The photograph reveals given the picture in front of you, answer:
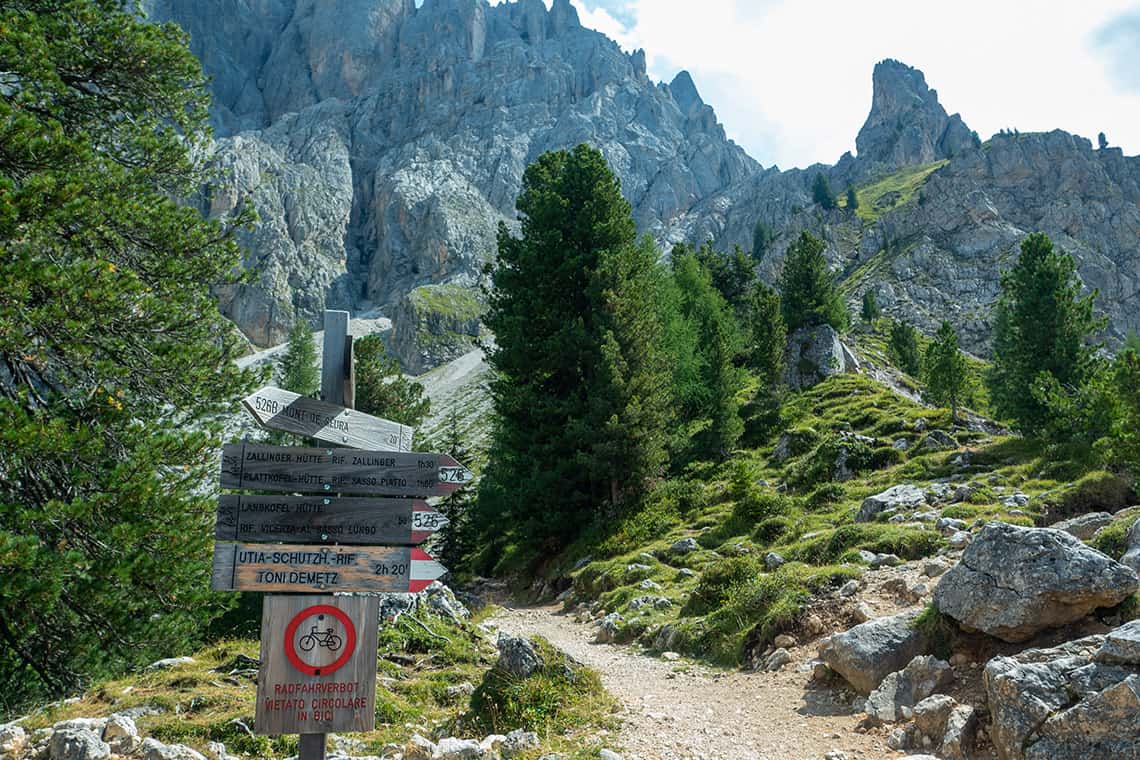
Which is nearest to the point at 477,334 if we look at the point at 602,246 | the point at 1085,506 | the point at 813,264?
the point at 813,264

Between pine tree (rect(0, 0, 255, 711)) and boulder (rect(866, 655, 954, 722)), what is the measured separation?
27.6 ft

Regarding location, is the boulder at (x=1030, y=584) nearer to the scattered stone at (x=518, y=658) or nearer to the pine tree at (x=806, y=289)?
Result: the scattered stone at (x=518, y=658)

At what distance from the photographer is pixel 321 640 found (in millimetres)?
5371

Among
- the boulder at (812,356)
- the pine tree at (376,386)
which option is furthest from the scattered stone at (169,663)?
the boulder at (812,356)

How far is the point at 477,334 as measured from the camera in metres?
152

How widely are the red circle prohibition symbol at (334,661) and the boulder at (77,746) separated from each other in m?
2.23

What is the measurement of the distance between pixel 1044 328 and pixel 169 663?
3383 cm

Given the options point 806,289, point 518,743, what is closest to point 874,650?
point 518,743

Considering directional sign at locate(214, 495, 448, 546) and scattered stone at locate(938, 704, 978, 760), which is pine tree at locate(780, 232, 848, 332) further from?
directional sign at locate(214, 495, 448, 546)

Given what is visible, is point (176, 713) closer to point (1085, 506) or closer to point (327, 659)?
point (327, 659)

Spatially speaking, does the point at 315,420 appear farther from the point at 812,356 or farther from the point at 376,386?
the point at 812,356

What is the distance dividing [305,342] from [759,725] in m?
72.9

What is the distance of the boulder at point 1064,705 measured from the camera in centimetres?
555

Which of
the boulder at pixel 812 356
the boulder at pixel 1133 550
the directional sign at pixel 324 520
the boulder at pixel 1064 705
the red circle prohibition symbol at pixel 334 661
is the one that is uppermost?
the boulder at pixel 812 356
